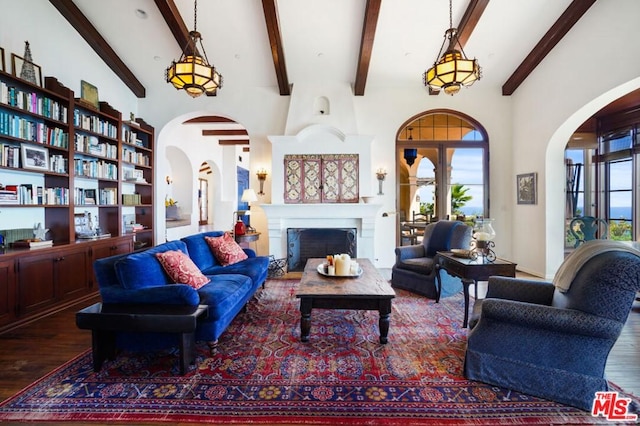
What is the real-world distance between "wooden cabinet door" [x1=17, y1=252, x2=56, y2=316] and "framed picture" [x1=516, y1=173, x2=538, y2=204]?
732 cm

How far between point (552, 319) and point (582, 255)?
0.49 m

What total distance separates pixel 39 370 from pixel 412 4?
5873 millimetres

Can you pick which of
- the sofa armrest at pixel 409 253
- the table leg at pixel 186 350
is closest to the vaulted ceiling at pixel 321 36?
the sofa armrest at pixel 409 253

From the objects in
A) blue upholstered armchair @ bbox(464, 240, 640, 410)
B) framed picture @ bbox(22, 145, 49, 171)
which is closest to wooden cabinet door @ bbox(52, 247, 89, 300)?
framed picture @ bbox(22, 145, 49, 171)

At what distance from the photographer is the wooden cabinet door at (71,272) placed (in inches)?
144

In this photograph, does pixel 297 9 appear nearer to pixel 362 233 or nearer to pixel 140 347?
pixel 362 233

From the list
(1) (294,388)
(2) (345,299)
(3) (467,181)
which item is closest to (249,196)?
(2) (345,299)

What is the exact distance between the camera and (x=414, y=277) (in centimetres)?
405

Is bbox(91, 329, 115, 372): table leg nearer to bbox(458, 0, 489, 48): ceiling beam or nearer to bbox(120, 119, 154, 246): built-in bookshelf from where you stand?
bbox(120, 119, 154, 246): built-in bookshelf

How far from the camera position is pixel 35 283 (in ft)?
11.0

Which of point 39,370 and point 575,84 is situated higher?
point 575,84

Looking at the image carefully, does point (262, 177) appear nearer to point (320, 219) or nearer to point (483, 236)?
point (320, 219)

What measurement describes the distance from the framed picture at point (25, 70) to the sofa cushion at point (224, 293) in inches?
136

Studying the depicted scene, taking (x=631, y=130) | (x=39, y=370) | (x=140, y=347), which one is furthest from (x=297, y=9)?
(x=631, y=130)
